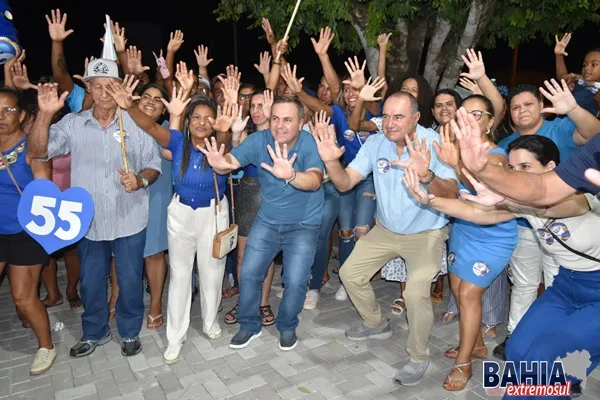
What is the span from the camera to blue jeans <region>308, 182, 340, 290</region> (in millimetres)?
5145

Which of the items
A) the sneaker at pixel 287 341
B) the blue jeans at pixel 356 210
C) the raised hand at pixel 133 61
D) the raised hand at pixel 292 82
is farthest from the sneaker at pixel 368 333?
the raised hand at pixel 133 61

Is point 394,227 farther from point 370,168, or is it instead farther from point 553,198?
point 553,198

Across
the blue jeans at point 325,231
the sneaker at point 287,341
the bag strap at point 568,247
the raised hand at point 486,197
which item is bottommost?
the sneaker at point 287,341

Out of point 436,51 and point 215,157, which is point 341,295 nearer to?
point 215,157

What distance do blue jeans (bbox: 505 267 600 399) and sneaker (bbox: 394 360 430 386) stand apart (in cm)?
98

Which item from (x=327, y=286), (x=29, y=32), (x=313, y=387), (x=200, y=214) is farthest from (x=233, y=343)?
(x=29, y=32)

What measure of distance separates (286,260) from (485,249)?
166 centimetres

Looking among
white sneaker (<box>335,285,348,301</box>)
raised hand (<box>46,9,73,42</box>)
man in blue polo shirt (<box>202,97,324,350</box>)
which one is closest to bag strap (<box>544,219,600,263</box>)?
man in blue polo shirt (<box>202,97,324,350</box>)

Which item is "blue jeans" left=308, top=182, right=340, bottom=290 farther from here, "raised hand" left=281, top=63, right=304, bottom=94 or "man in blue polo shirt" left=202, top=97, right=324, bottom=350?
"raised hand" left=281, top=63, right=304, bottom=94

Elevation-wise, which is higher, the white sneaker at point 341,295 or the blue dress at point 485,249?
the blue dress at point 485,249

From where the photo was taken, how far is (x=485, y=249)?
3654mm

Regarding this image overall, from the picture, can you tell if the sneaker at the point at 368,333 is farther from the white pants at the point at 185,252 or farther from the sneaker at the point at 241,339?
the white pants at the point at 185,252

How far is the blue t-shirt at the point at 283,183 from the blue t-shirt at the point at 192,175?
286 mm

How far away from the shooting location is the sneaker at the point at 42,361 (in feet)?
13.1
